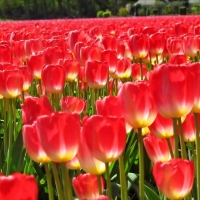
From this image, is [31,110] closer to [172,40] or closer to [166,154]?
[166,154]

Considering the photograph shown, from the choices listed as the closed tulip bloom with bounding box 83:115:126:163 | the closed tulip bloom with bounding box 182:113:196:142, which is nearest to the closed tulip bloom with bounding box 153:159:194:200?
the closed tulip bloom with bounding box 83:115:126:163

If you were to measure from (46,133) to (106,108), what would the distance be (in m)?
0.21

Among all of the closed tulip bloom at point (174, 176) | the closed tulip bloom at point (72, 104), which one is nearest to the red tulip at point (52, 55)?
the closed tulip bloom at point (72, 104)

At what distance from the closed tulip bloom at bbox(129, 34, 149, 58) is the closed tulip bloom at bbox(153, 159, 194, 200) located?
1795 mm

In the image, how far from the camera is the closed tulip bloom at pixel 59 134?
3.01 feet

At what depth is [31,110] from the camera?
1.14 metres

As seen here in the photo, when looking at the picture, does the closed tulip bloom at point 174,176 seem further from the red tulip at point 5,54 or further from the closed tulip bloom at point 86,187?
the red tulip at point 5,54

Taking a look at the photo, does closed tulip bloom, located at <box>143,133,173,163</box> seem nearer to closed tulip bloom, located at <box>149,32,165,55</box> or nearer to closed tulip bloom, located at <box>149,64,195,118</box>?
closed tulip bloom, located at <box>149,64,195,118</box>

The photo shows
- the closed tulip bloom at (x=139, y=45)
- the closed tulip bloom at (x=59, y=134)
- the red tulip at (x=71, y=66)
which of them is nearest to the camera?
the closed tulip bloom at (x=59, y=134)

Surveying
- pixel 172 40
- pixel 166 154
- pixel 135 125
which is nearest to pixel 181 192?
pixel 135 125

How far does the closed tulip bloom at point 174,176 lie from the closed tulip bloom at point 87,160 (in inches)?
5.7

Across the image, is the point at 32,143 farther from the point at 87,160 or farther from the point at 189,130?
the point at 189,130

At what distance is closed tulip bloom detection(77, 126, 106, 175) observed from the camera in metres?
1.02

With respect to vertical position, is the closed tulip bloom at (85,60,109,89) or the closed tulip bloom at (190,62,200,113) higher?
the closed tulip bloom at (190,62,200,113)
